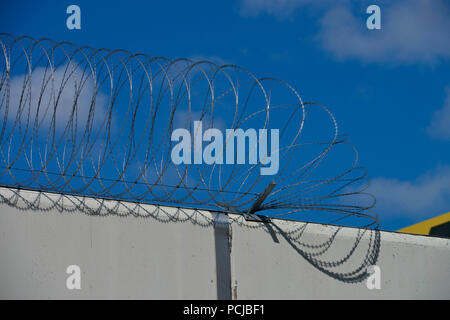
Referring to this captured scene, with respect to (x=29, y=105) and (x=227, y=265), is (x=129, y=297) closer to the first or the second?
(x=227, y=265)

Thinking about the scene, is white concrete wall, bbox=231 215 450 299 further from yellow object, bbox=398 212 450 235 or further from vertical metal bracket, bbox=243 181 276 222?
yellow object, bbox=398 212 450 235

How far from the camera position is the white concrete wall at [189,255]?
6.68 meters

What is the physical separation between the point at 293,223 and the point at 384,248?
1.45m

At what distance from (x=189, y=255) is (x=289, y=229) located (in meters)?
1.45

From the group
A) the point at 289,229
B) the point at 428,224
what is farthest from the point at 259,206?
the point at 428,224

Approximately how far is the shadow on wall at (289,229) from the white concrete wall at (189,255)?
1cm

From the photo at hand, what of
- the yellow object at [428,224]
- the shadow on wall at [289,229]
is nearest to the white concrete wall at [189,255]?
the shadow on wall at [289,229]

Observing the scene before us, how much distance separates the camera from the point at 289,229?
8320 mm

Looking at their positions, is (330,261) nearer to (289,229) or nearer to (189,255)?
(289,229)

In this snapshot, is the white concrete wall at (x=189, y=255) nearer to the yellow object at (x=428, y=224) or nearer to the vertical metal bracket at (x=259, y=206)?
the vertical metal bracket at (x=259, y=206)

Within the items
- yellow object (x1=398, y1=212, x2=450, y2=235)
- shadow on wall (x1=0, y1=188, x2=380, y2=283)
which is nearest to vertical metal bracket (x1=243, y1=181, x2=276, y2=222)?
shadow on wall (x1=0, y1=188, x2=380, y2=283)

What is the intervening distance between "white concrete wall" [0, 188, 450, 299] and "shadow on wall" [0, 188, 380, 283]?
13mm
